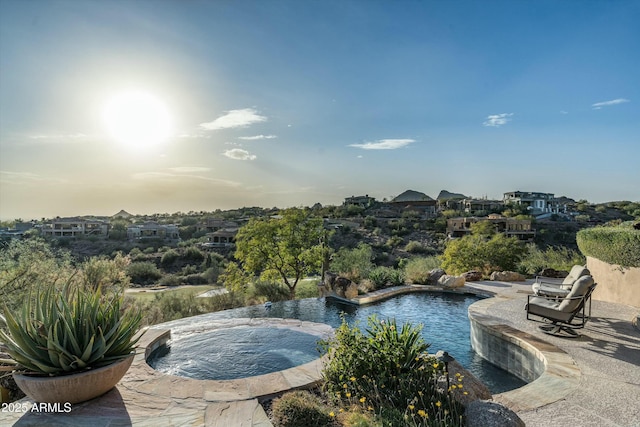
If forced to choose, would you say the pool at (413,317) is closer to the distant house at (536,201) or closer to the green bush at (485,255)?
the green bush at (485,255)

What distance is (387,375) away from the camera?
10.8 ft

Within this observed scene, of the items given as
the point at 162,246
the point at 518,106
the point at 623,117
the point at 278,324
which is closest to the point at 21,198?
the point at 278,324

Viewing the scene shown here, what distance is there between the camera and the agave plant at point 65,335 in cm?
307

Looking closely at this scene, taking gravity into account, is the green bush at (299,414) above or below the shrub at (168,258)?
above

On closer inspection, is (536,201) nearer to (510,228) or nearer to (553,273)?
(510,228)

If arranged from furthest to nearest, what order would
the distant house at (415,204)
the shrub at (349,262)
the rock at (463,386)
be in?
1. the distant house at (415,204)
2. the shrub at (349,262)
3. the rock at (463,386)

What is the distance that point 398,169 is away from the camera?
1853 centimetres

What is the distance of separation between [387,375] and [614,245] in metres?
7.88

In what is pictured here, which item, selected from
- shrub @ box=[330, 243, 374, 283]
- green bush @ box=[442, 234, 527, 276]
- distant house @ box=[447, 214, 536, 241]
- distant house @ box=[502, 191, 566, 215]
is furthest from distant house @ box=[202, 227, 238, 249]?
distant house @ box=[502, 191, 566, 215]

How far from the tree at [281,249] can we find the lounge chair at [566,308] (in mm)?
7396

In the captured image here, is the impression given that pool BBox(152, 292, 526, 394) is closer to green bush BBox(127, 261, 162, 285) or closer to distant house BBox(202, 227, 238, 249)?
green bush BBox(127, 261, 162, 285)

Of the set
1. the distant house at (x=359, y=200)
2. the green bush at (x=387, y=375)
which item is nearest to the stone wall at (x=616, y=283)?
the green bush at (x=387, y=375)

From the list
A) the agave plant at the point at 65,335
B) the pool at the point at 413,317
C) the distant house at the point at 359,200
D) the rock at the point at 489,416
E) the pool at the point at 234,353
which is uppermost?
the distant house at the point at 359,200

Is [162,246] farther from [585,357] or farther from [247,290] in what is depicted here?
[585,357]
